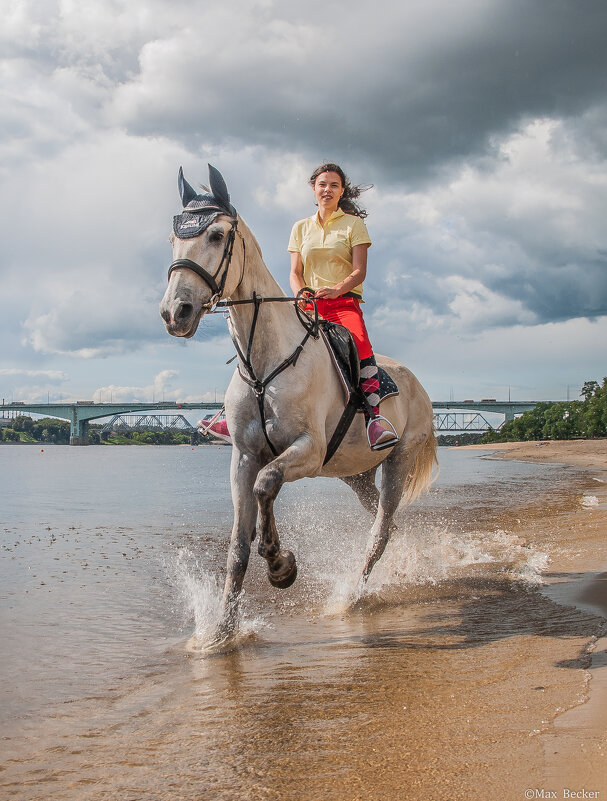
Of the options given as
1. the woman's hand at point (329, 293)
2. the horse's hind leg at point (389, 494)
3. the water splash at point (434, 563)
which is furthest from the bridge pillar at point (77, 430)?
the woman's hand at point (329, 293)

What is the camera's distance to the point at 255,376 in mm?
5180

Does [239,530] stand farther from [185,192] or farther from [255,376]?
[185,192]

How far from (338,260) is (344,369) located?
1.13 m

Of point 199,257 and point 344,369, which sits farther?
point 344,369

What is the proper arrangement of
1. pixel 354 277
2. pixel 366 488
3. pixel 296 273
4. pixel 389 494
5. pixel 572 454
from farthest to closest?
pixel 572 454 < pixel 366 488 < pixel 389 494 < pixel 296 273 < pixel 354 277

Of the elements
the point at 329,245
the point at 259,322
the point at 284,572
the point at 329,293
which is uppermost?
the point at 329,245

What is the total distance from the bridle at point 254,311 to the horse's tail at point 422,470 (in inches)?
124

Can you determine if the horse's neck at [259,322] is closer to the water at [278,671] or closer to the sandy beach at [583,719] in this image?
the water at [278,671]

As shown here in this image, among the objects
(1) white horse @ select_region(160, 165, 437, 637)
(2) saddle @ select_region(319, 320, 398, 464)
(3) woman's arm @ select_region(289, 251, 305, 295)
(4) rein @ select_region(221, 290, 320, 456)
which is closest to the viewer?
(1) white horse @ select_region(160, 165, 437, 637)

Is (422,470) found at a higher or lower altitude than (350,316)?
lower

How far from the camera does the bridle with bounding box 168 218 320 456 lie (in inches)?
177

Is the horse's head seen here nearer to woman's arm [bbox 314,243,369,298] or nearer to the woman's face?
woman's arm [bbox 314,243,369,298]

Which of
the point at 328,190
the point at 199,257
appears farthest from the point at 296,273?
the point at 199,257

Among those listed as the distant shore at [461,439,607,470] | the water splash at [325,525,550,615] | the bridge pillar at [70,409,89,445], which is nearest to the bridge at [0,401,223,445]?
the bridge pillar at [70,409,89,445]
